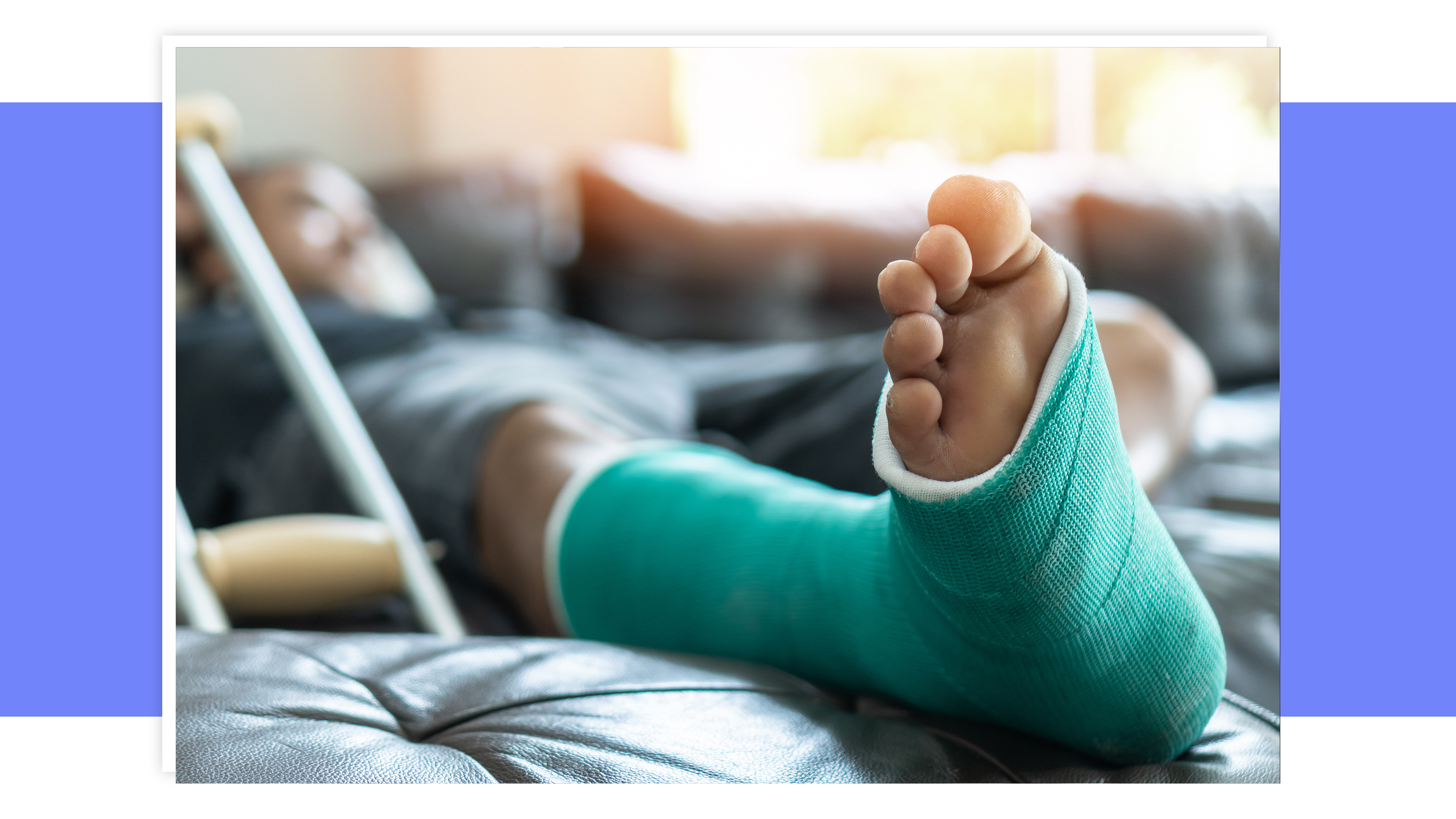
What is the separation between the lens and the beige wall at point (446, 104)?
134 cm

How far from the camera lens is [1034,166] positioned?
1.67 metres

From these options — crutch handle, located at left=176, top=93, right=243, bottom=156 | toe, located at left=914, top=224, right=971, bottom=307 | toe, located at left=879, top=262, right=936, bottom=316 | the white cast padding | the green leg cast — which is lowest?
the green leg cast

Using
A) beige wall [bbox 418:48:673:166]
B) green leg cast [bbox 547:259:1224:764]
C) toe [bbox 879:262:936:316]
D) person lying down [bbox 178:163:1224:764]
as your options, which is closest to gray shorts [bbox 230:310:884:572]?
person lying down [bbox 178:163:1224:764]

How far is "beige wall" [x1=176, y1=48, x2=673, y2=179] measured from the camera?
4.40 ft

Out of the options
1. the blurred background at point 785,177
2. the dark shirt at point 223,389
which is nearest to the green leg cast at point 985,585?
the blurred background at point 785,177

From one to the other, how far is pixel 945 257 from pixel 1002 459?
3.0 inches

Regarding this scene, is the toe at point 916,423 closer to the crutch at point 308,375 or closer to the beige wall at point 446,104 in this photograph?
the crutch at point 308,375

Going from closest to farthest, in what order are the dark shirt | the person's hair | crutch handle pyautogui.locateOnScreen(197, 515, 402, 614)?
1. crutch handle pyautogui.locateOnScreen(197, 515, 402, 614)
2. the dark shirt
3. the person's hair

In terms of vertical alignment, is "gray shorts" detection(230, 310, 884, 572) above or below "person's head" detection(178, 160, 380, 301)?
below
